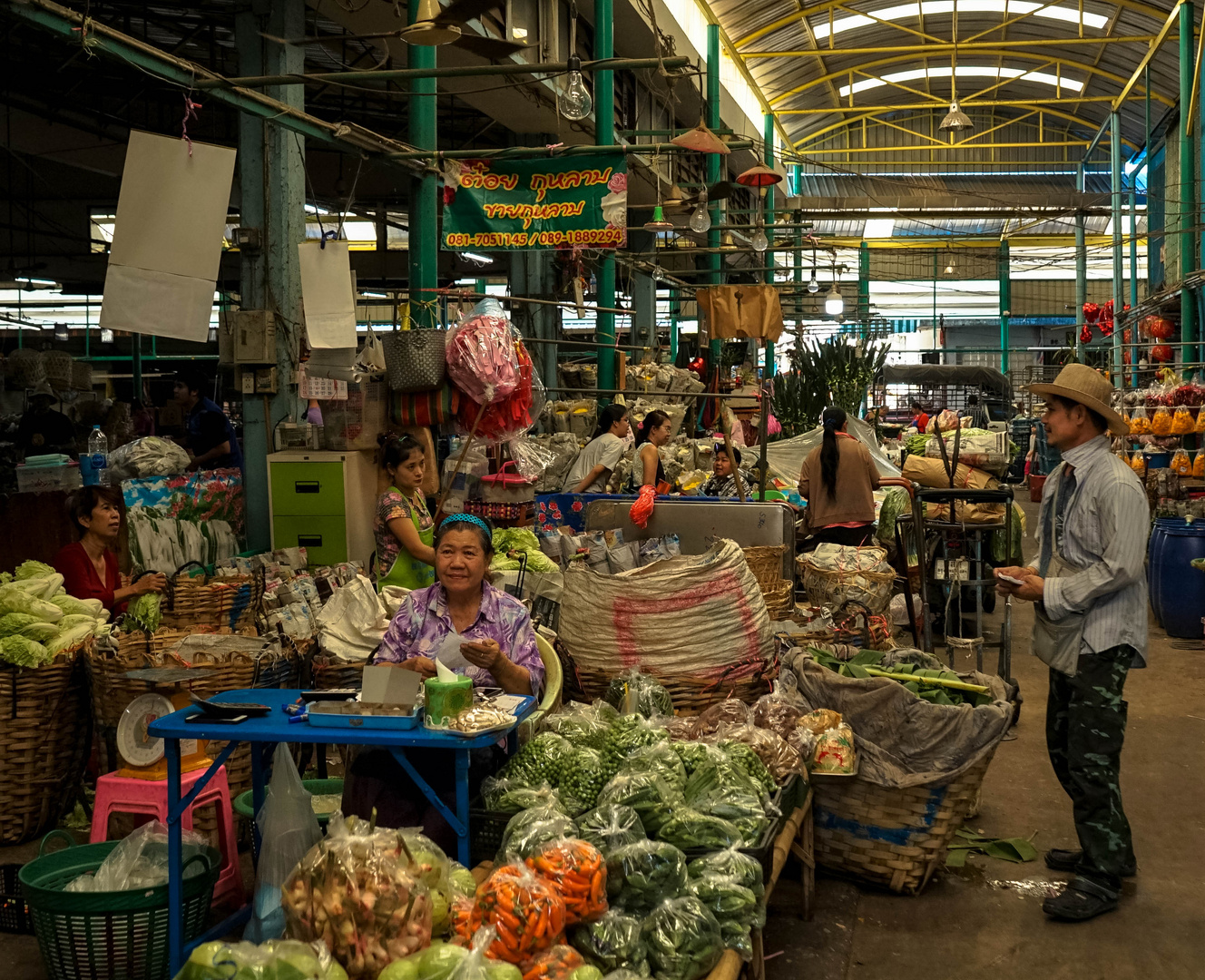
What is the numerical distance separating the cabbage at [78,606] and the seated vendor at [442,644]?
1727 mm

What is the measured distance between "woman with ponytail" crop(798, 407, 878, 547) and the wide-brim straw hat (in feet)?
12.3

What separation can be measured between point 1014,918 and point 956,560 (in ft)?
11.3

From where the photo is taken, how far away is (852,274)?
4269cm

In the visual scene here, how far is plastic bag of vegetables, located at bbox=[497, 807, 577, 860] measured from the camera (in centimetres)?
315

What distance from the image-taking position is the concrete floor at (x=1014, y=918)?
3809 millimetres

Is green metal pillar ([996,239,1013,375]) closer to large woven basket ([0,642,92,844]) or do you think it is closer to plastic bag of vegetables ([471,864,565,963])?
large woven basket ([0,642,92,844])

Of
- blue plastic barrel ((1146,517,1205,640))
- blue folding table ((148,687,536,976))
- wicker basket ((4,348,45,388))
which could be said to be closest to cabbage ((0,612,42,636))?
blue folding table ((148,687,536,976))

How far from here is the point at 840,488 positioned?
8148 mm

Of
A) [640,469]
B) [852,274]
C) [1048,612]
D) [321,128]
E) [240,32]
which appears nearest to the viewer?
[1048,612]

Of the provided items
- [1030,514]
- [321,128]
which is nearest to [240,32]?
[321,128]

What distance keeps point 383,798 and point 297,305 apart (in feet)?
14.5

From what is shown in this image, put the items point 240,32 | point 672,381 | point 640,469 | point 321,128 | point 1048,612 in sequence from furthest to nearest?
point 672,381 < point 640,469 < point 240,32 < point 321,128 < point 1048,612

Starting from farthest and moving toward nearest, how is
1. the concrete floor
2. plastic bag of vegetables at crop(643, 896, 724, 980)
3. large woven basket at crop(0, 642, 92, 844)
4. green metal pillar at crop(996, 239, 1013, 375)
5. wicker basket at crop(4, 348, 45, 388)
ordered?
green metal pillar at crop(996, 239, 1013, 375)
wicker basket at crop(4, 348, 45, 388)
large woven basket at crop(0, 642, 92, 844)
the concrete floor
plastic bag of vegetables at crop(643, 896, 724, 980)

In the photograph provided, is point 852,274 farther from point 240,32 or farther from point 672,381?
point 240,32
